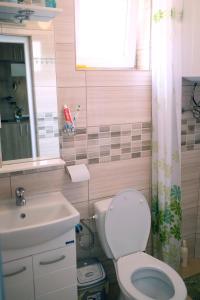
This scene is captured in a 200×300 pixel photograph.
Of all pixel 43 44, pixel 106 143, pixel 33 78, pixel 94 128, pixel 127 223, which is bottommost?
pixel 127 223

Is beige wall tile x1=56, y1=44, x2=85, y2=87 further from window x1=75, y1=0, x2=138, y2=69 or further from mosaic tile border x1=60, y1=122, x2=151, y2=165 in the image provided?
mosaic tile border x1=60, y1=122, x2=151, y2=165

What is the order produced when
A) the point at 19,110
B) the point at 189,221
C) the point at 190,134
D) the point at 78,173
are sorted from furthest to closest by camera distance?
the point at 189,221
the point at 190,134
the point at 78,173
the point at 19,110

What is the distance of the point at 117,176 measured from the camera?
2055mm

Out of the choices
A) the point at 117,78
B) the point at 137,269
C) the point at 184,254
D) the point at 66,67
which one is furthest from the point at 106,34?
the point at 184,254

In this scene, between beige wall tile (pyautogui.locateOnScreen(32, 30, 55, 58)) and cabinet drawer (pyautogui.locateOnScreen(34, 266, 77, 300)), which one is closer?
cabinet drawer (pyautogui.locateOnScreen(34, 266, 77, 300))

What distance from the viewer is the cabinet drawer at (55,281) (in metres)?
1.51

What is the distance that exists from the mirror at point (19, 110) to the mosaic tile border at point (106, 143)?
134 mm

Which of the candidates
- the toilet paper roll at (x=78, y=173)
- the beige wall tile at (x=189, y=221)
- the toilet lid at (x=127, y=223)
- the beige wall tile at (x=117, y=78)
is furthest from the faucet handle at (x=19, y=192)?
the beige wall tile at (x=189, y=221)

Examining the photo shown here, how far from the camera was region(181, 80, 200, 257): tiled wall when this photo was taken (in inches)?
87.3

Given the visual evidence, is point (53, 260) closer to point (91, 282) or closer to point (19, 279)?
point (19, 279)

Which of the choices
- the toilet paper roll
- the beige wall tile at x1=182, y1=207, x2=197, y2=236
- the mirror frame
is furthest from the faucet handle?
the beige wall tile at x1=182, y1=207, x2=197, y2=236

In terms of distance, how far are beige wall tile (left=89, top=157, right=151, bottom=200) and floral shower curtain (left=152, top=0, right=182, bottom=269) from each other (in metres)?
0.08

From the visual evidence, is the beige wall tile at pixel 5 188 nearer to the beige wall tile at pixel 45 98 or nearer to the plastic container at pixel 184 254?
the beige wall tile at pixel 45 98

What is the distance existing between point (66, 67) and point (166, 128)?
82 centimetres
